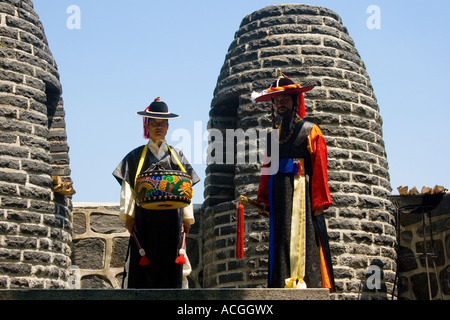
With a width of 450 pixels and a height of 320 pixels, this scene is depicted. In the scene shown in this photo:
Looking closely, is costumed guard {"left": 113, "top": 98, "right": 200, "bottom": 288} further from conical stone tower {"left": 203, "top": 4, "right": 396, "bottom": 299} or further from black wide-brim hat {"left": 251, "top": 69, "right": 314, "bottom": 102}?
conical stone tower {"left": 203, "top": 4, "right": 396, "bottom": 299}

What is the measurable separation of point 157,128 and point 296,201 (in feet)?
4.99

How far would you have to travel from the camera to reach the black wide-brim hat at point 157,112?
28.6 ft

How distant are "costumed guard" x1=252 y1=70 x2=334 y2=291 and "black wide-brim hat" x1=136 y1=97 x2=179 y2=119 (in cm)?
101

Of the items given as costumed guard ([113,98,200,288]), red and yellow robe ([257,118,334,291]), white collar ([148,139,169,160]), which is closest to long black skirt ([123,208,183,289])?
costumed guard ([113,98,200,288])

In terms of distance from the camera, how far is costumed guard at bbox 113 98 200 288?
8.12 metres

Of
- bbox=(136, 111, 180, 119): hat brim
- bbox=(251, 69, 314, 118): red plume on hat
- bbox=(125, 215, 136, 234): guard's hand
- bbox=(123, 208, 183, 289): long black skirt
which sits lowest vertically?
bbox=(123, 208, 183, 289): long black skirt

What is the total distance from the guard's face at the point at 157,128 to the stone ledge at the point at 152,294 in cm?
233

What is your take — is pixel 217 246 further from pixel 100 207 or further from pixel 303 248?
pixel 303 248

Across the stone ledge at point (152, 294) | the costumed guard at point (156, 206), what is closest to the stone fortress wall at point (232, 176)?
the costumed guard at point (156, 206)

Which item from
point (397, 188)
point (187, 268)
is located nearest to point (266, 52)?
point (397, 188)

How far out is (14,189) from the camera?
10859 millimetres

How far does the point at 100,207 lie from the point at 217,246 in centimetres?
180

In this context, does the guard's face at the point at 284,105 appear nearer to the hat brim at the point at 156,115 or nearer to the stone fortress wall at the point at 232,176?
the hat brim at the point at 156,115

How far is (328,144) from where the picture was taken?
1163 cm
